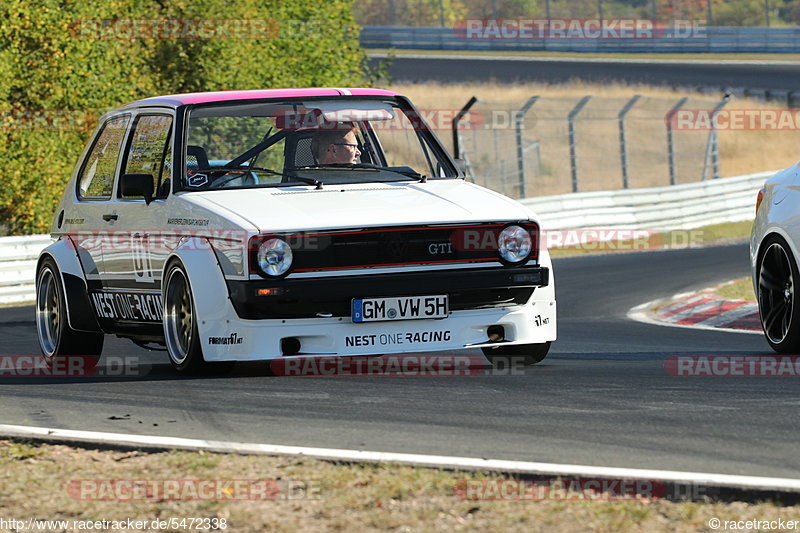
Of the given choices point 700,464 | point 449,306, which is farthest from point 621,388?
point 700,464

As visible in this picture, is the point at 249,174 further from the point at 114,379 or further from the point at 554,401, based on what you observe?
the point at 554,401

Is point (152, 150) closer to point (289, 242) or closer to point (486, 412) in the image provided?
point (289, 242)

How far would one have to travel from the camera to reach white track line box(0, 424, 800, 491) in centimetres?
485

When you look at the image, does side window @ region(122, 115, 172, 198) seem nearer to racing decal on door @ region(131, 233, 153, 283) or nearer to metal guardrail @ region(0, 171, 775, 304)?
racing decal on door @ region(131, 233, 153, 283)

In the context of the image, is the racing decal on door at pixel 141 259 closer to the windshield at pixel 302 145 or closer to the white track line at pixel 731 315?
the windshield at pixel 302 145

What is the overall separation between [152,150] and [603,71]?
44753 mm

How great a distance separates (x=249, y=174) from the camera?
344 inches

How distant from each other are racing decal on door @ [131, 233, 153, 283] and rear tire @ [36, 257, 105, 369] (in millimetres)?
884

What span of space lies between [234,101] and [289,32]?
23.1m

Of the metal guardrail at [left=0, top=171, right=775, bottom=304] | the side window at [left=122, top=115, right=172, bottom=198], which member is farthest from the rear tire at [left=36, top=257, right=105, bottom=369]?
the metal guardrail at [left=0, top=171, right=775, bottom=304]

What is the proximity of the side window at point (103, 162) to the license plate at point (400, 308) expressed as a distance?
2.57 m

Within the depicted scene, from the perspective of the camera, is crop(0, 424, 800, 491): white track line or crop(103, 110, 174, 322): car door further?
crop(103, 110, 174, 322): car door

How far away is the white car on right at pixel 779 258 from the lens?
27.9 ft

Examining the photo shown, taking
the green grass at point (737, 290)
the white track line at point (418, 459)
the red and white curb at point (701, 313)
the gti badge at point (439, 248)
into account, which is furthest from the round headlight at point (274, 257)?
the green grass at point (737, 290)
